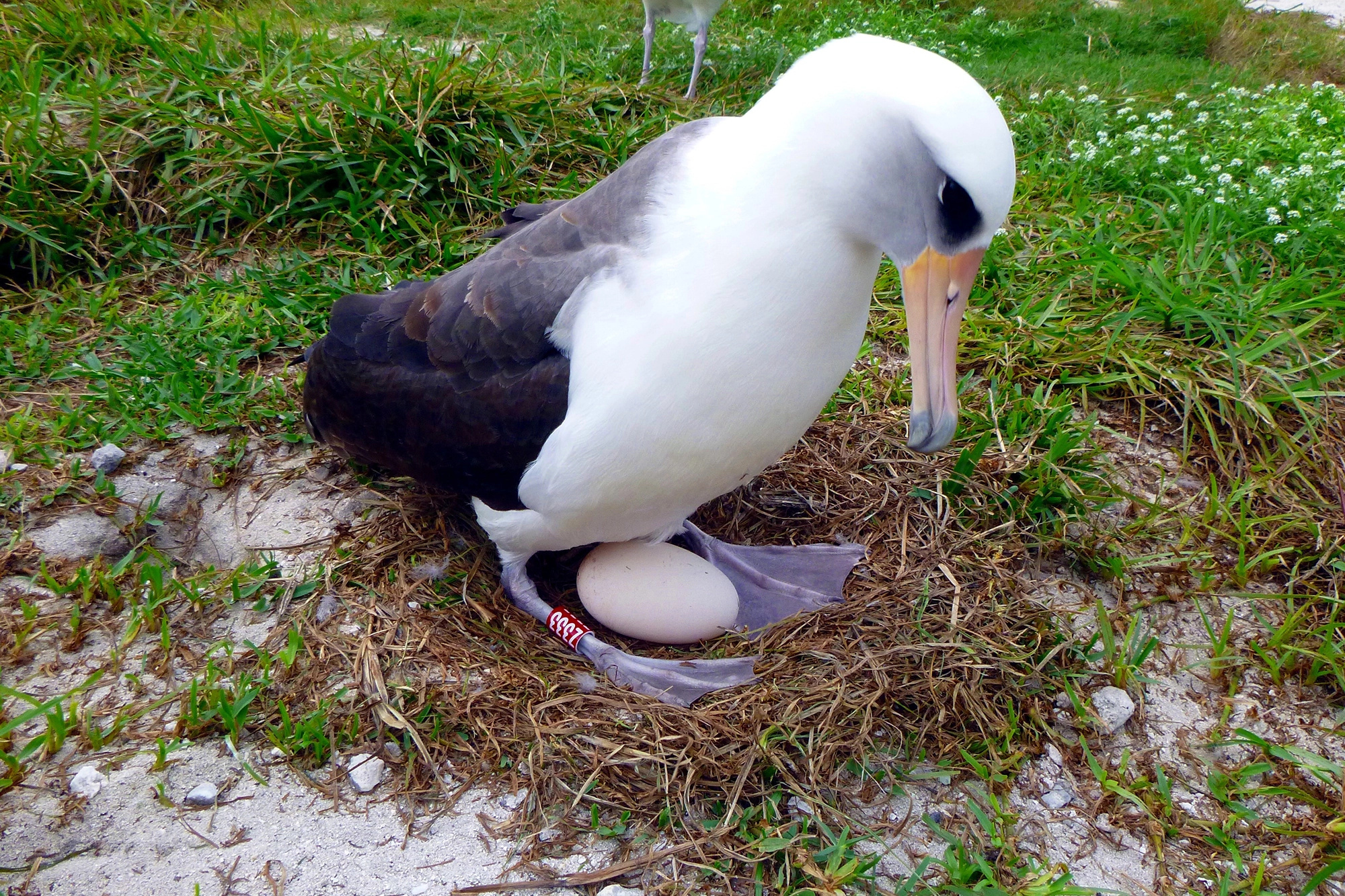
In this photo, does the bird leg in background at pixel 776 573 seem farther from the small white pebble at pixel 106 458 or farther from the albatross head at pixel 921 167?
the small white pebble at pixel 106 458

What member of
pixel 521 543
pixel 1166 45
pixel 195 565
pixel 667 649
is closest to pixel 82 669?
pixel 195 565

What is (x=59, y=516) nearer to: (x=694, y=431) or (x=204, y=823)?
(x=204, y=823)

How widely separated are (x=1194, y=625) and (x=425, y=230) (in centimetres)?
344

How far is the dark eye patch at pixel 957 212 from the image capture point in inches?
75.7

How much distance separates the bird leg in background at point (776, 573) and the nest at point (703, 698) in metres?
0.07

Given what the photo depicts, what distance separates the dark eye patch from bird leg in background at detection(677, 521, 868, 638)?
1.36 m

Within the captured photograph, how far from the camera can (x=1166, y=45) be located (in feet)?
22.1

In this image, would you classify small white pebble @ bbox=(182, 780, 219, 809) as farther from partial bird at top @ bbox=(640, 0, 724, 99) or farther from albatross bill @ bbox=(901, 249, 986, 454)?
partial bird at top @ bbox=(640, 0, 724, 99)

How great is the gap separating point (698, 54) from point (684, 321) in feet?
12.7

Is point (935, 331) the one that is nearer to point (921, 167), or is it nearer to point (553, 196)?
point (921, 167)

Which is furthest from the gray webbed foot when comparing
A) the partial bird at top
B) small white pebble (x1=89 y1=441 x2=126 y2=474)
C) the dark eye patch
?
the partial bird at top

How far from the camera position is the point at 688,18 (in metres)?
5.73

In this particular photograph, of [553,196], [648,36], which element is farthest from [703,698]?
[648,36]

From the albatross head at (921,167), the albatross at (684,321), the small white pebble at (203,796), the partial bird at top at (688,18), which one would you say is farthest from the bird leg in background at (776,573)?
the partial bird at top at (688,18)
